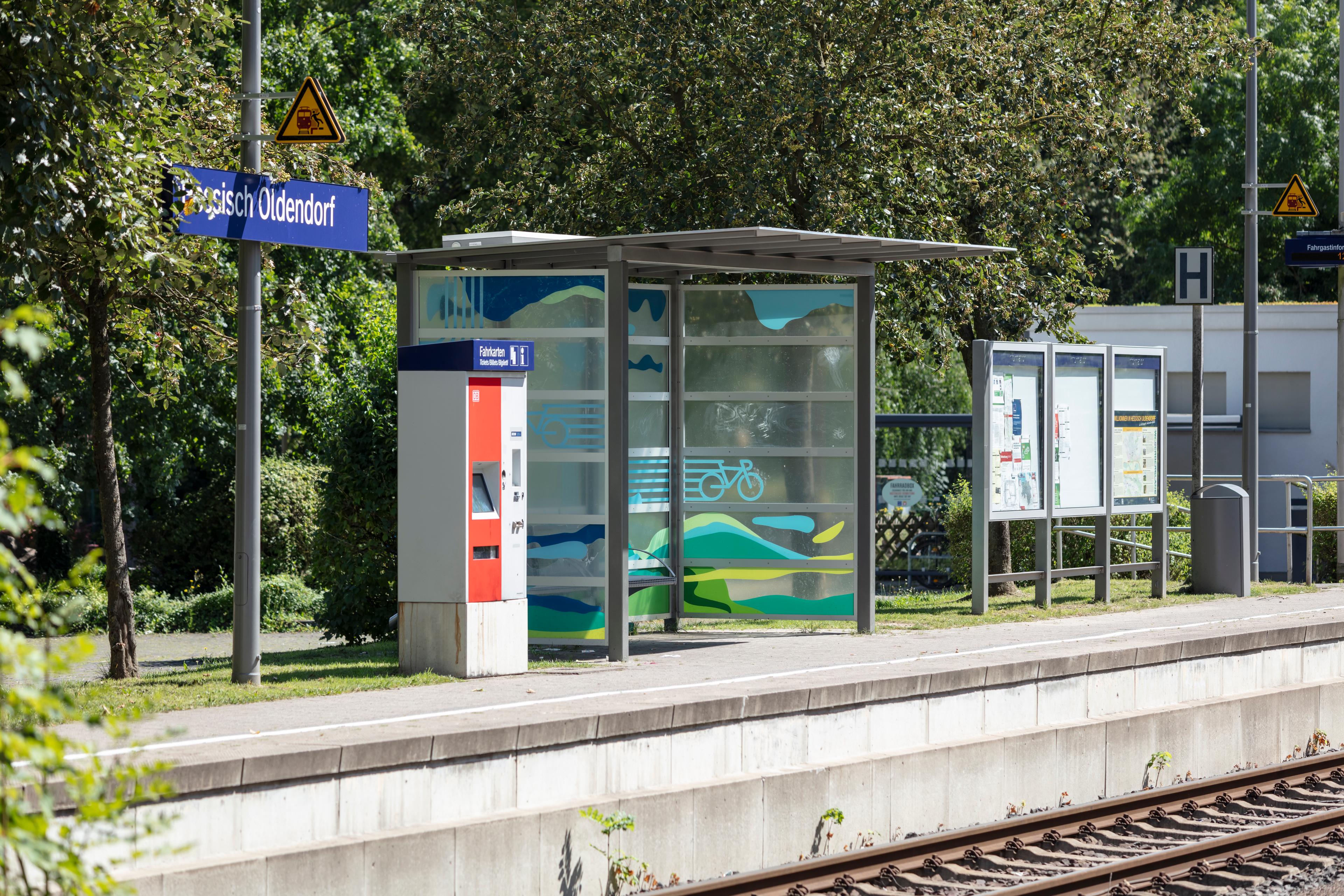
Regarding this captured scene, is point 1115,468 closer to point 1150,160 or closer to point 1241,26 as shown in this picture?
point 1241,26

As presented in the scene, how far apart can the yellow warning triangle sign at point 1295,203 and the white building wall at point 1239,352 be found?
29.7 feet

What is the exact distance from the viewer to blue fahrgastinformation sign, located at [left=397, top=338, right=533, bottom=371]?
9.81 m

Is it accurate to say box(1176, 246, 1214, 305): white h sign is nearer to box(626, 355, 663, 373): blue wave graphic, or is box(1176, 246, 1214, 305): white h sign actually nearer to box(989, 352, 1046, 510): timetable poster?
box(989, 352, 1046, 510): timetable poster

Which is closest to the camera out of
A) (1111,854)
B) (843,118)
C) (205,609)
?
(1111,854)

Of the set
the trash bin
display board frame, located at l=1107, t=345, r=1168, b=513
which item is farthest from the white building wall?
display board frame, located at l=1107, t=345, r=1168, b=513

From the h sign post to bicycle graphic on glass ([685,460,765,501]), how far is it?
697 centimetres

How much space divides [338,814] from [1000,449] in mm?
9777

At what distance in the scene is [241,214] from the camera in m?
9.30

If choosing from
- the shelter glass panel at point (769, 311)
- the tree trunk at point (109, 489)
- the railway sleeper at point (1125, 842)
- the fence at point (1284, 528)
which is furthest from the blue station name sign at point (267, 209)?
the fence at point (1284, 528)

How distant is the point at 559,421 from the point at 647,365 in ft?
5.90

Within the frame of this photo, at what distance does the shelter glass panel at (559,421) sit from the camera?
11.1m

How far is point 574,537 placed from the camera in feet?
36.5

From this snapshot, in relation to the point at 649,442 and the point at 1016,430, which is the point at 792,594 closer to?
the point at 649,442

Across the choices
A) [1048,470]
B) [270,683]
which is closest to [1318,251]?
[1048,470]
